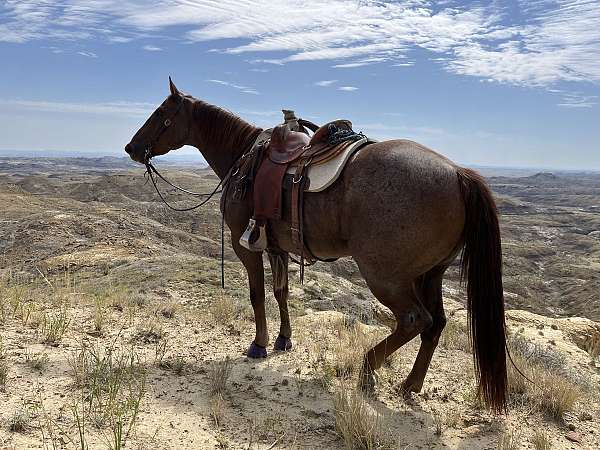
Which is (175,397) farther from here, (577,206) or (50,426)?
(577,206)

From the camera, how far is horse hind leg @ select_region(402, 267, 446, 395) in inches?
169

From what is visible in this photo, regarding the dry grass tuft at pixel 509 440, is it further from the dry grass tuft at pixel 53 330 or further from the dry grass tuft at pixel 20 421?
the dry grass tuft at pixel 53 330

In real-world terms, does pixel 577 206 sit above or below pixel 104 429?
below

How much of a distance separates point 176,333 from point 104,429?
2590 mm

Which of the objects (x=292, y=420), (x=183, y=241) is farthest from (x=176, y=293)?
(x=183, y=241)

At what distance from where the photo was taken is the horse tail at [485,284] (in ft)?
12.3

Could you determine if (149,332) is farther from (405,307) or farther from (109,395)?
(405,307)

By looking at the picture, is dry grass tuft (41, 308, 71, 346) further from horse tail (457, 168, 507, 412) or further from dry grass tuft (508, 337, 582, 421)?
dry grass tuft (508, 337, 582, 421)

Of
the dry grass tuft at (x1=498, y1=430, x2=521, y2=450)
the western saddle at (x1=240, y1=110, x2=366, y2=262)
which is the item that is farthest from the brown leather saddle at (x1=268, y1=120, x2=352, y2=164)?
the dry grass tuft at (x1=498, y1=430, x2=521, y2=450)

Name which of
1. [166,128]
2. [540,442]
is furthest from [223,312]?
[540,442]

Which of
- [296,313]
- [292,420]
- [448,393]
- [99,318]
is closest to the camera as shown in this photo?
[292,420]

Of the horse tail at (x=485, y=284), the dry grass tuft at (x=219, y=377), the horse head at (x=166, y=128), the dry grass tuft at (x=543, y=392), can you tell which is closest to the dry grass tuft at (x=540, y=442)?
the horse tail at (x=485, y=284)

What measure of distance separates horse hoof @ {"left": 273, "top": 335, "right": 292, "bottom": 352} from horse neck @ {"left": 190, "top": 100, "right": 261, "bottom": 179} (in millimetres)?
2116

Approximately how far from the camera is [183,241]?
1797 cm
